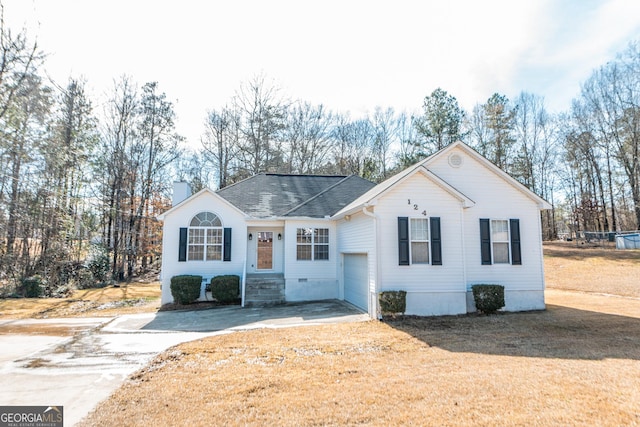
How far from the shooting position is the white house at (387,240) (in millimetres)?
10469

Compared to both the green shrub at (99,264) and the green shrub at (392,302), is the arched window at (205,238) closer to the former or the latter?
the green shrub at (392,302)

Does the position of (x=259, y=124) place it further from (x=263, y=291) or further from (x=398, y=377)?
(x=398, y=377)

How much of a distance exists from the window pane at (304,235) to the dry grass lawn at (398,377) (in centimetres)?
549

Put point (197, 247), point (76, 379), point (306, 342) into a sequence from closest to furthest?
1. point (76, 379)
2. point (306, 342)
3. point (197, 247)

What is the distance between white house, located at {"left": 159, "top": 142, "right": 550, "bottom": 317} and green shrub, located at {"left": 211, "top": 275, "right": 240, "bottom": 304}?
396mm

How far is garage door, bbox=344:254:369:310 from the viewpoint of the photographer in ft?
38.6

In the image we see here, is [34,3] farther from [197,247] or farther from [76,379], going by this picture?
[76,379]

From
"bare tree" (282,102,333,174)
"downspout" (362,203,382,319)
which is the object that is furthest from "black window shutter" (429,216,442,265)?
"bare tree" (282,102,333,174)

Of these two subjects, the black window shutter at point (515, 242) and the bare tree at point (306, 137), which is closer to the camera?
the black window shutter at point (515, 242)

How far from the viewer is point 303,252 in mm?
14281

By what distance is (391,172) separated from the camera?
30.3 metres

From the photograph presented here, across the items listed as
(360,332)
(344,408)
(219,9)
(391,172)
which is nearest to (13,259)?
(219,9)

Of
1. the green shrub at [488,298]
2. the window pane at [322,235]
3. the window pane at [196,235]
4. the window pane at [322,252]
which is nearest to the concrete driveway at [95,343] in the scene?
the window pane at [322,252]

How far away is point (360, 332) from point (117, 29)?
1050 cm
